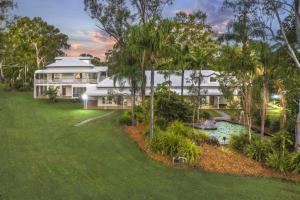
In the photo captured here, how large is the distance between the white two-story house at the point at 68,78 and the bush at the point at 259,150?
Answer: 106 ft

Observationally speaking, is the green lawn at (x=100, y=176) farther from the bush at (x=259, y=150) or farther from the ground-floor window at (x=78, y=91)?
the ground-floor window at (x=78, y=91)

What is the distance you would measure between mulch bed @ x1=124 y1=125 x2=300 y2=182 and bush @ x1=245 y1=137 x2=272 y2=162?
12.6 inches

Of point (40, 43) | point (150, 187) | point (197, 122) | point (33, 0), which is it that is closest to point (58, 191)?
point (150, 187)

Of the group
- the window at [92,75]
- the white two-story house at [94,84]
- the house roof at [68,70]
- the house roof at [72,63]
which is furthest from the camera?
the house roof at [72,63]

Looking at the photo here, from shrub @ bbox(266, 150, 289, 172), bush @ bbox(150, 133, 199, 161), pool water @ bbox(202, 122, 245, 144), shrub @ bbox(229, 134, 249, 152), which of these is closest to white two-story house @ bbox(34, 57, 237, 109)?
pool water @ bbox(202, 122, 245, 144)

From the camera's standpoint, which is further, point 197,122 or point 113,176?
point 197,122

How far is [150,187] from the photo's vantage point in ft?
37.0

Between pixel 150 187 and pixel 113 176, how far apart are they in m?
1.92

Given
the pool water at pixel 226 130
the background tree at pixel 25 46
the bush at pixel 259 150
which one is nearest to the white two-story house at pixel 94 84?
the pool water at pixel 226 130

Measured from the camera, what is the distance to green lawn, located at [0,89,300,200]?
34.9 ft

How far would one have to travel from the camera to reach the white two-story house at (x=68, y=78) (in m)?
45.3

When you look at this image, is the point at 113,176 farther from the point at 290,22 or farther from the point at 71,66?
the point at 71,66

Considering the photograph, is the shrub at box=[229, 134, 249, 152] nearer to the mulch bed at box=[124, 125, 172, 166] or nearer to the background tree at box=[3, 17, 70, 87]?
the mulch bed at box=[124, 125, 172, 166]

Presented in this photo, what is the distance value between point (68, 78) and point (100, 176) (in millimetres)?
36216
